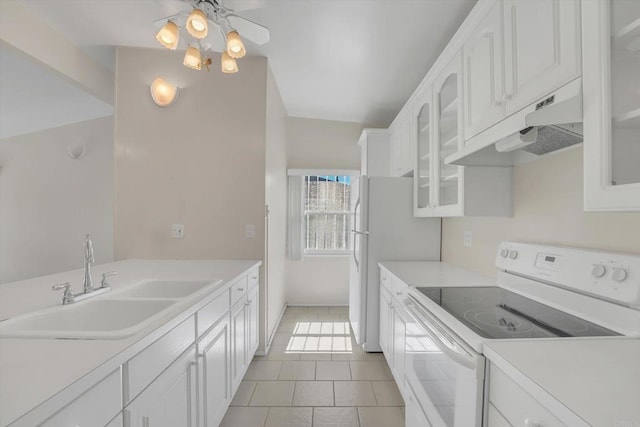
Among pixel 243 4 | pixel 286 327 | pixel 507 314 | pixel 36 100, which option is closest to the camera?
pixel 507 314

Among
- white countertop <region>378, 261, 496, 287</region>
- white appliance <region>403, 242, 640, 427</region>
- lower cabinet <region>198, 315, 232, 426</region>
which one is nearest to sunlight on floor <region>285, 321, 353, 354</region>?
white countertop <region>378, 261, 496, 287</region>

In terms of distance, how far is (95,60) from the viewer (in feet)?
8.89

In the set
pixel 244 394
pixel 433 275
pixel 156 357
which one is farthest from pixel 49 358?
pixel 433 275

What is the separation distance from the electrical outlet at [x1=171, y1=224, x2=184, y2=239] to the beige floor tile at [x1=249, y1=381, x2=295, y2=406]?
137cm

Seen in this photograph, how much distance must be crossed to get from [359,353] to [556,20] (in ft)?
8.69

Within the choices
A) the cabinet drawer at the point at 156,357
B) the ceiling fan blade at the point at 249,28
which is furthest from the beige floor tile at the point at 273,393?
the ceiling fan blade at the point at 249,28

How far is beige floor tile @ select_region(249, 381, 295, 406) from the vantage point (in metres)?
2.04

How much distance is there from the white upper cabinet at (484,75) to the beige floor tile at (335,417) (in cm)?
181

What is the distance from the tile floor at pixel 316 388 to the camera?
188cm

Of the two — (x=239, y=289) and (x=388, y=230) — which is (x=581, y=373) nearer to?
(x=239, y=289)

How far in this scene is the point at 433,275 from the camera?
6.44ft

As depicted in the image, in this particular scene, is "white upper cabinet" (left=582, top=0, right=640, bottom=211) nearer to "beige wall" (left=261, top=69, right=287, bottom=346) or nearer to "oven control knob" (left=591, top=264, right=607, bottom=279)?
"oven control knob" (left=591, top=264, right=607, bottom=279)

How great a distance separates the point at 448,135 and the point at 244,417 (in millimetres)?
2186

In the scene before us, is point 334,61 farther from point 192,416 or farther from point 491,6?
point 192,416
